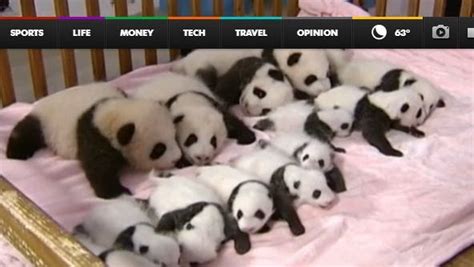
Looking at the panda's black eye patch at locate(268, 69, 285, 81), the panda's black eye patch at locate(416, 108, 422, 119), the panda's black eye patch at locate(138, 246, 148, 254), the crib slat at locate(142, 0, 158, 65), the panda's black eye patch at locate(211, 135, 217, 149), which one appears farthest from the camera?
the crib slat at locate(142, 0, 158, 65)

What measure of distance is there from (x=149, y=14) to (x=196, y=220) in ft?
3.30

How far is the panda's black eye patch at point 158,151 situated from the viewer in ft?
5.81

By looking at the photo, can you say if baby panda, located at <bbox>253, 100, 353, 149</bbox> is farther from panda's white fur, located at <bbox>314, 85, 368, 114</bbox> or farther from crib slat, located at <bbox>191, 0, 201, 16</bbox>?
crib slat, located at <bbox>191, 0, 201, 16</bbox>

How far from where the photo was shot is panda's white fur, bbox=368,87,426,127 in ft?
6.25

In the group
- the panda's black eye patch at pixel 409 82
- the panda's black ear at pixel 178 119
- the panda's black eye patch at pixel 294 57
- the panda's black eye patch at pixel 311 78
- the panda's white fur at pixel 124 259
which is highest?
the panda's black eye patch at pixel 294 57

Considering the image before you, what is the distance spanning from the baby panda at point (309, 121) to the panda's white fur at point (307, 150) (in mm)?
61

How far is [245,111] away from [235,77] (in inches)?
4.2

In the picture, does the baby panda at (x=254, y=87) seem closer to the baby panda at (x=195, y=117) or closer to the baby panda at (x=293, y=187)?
the baby panda at (x=195, y=117)

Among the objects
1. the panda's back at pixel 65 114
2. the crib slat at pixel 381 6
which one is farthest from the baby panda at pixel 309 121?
the crib slat at pixel 381 6

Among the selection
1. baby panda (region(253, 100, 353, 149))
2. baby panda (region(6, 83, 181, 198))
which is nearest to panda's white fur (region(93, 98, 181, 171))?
baby panda (region(6, 83, 181, 198))

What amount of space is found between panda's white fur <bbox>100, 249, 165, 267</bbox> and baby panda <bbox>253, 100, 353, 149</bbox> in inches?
26.5

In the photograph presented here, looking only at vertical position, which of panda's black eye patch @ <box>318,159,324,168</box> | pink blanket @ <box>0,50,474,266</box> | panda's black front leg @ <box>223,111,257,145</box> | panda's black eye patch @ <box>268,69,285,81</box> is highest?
panda's black eye patch @ <box>268,69,285,81</box>

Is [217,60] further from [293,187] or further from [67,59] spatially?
[293,187]

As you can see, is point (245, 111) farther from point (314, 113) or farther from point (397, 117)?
point (397, 117)
